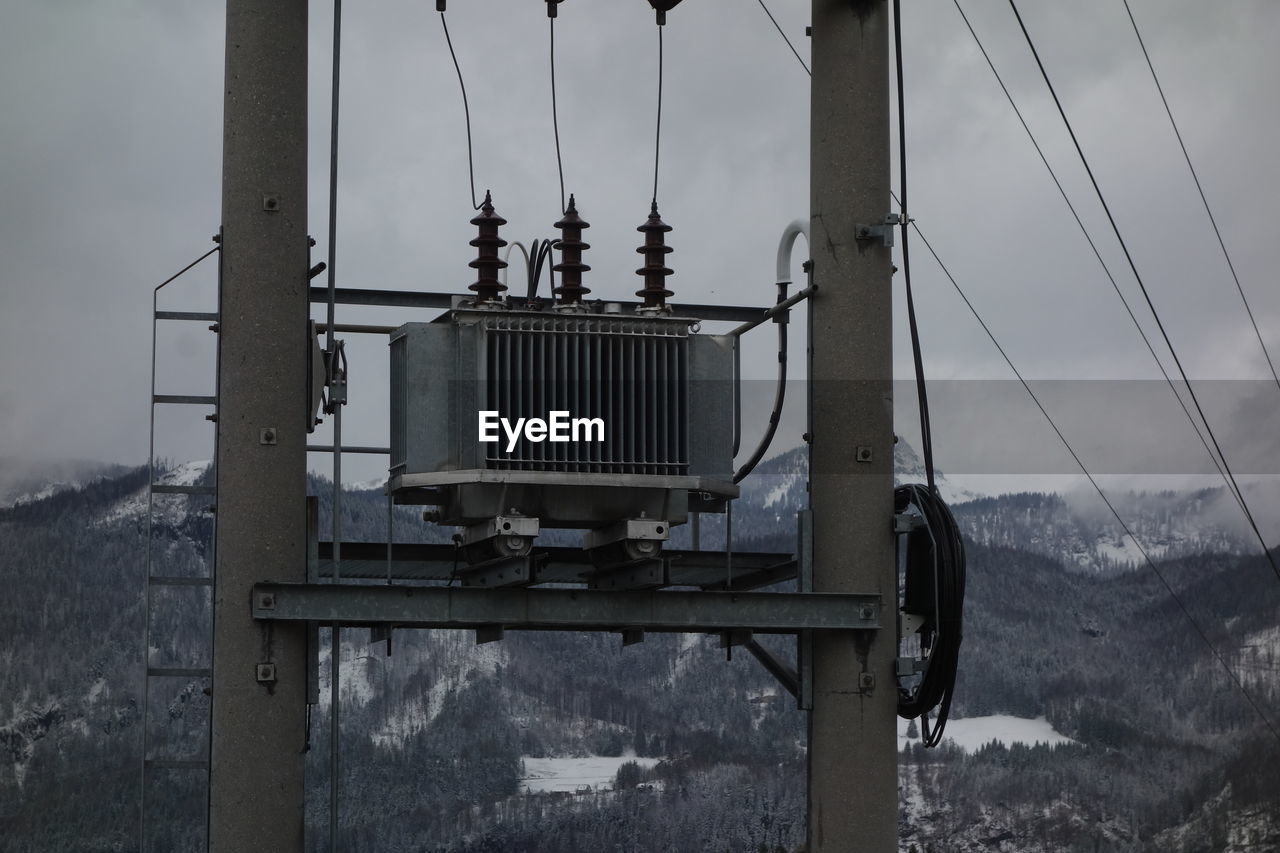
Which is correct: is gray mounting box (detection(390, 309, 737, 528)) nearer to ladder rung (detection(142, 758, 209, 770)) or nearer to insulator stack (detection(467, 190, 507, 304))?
insulator stack (detection(467, 190, 507, 304))

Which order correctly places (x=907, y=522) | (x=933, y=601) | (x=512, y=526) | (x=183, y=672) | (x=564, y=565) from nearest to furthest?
(x=512, y=526) → (x=183, y=672) → (x=933, y=601) → (x=907, y=522) → (x=564, y=565)

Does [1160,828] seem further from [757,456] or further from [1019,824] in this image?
[757,456]

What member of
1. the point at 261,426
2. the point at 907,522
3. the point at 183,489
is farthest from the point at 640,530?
the point at 183,489

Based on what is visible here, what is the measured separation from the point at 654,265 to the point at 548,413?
174cm

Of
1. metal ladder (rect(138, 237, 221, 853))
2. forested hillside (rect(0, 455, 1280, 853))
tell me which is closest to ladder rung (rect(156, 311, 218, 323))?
metal ladder (rect(138, 237, 221, 853))

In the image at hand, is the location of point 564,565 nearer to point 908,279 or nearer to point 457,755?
point 908,279

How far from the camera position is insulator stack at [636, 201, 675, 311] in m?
14.8

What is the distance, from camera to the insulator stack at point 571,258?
580 inches

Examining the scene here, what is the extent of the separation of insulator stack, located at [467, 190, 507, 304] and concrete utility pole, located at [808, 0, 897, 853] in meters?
2.76

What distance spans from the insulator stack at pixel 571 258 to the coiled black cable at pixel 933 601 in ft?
10.5

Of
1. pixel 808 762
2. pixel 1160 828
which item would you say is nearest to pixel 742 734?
pixel 1160 828

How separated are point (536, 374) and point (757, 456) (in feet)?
8.31

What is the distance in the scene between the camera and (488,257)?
1456 centimetres

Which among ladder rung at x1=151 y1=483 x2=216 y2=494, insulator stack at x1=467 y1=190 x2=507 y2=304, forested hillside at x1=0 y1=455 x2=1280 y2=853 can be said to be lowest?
forested hillside at x1=0 y1=455 x2=1280 y2=853
